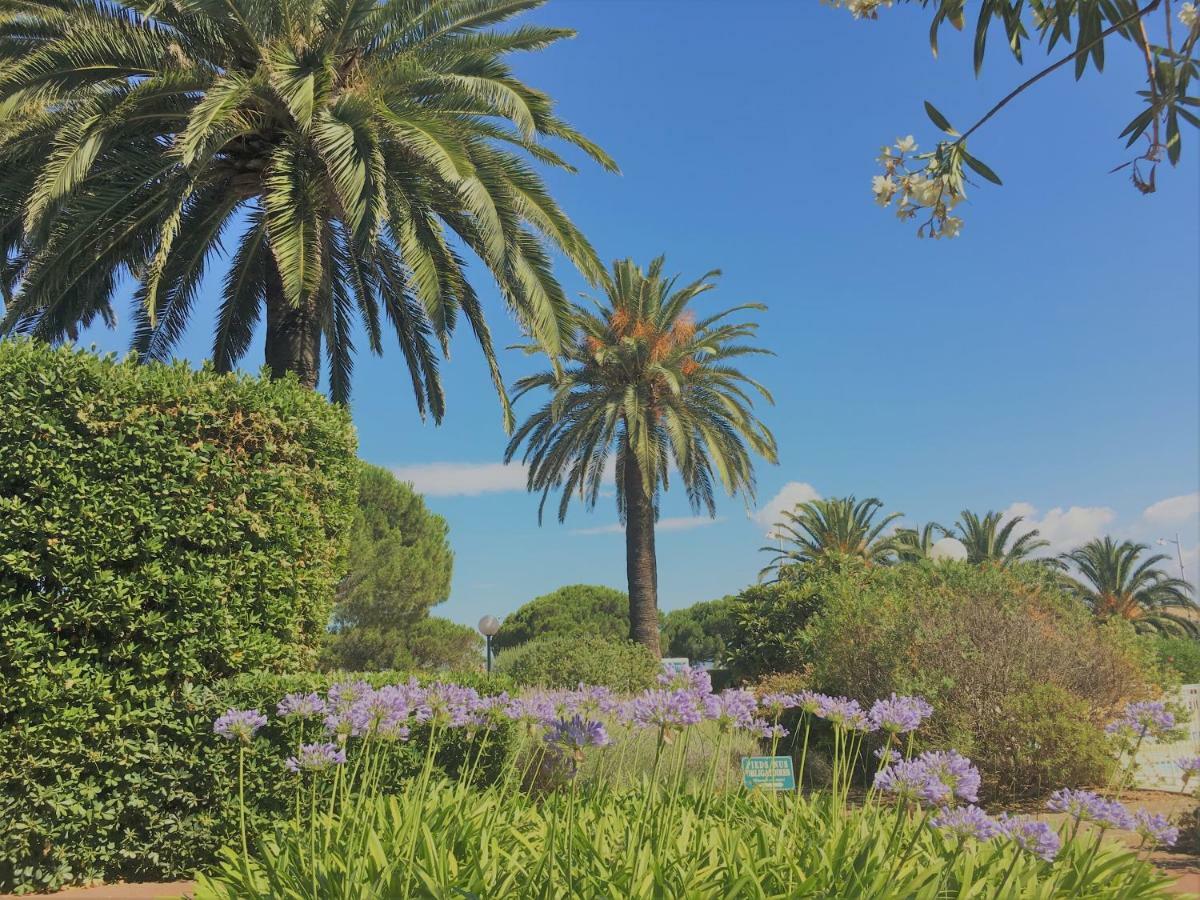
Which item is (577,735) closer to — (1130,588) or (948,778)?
(948,778)

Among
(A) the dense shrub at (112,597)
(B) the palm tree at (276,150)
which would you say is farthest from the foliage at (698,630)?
(A) the dense shrub at (112,597)

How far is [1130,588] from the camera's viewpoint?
3653cm

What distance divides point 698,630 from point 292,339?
3902 centimetres

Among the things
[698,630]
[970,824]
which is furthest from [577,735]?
[698,630]

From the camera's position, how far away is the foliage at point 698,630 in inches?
1769

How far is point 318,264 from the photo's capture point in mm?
9438

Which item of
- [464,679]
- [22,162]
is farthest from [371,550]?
[464,679]

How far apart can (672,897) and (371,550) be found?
64.9 feet

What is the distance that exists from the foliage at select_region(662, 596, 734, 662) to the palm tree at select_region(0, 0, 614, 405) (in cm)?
3583

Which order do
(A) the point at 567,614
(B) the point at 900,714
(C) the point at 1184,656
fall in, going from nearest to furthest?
(B) the point at 900,714 < (C) the point at 1184,656 < (A) the point at 567,614

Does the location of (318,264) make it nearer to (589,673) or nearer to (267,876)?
(267,876)

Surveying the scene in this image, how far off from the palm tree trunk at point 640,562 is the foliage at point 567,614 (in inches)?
641

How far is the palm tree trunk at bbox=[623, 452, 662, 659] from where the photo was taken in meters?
19.0

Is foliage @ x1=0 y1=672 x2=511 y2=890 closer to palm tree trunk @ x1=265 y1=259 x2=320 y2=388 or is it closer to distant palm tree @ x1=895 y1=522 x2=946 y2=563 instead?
palm tree trunk @ x1=265 y1=259 x2=320 y2=388
